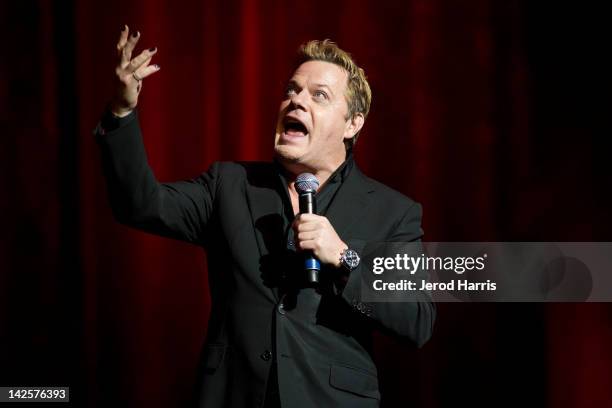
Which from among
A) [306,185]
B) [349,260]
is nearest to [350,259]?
[349,260]

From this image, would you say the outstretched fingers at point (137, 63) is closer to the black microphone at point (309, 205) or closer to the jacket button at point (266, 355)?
the black microphone at point (309, 205)

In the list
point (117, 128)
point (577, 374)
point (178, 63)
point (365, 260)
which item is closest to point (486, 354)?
point (577, 374)

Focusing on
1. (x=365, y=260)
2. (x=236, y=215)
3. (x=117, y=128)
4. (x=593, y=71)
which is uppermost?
(x=593, y=71)

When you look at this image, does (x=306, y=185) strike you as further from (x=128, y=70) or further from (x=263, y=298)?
(x=128, y=70)

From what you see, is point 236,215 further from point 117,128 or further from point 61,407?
point 61,407

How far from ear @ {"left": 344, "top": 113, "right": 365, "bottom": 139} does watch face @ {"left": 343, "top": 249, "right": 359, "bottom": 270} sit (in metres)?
0.57

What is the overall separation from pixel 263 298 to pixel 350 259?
229mm

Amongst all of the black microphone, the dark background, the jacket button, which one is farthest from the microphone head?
the dark background

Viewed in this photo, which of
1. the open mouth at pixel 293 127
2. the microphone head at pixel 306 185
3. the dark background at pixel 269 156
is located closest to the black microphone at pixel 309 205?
the microphone head at pixel 306 185

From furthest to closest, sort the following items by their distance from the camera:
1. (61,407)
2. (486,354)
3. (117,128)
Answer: (486,354) → (61,407) → (117,128)

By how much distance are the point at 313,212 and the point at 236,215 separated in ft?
0.80

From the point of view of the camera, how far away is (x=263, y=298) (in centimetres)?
181

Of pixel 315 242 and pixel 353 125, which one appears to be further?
pixel 353 125

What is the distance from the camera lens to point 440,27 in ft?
10.8
